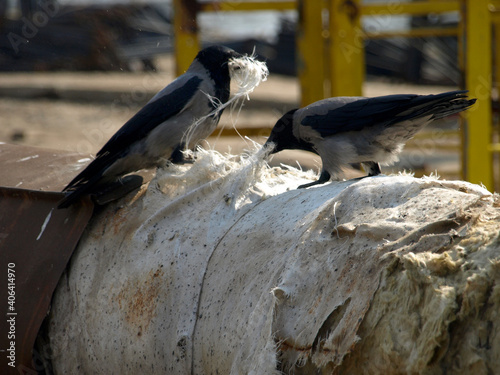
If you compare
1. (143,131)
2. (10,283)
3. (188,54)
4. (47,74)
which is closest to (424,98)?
(143,131)

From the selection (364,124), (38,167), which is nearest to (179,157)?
(38,167)

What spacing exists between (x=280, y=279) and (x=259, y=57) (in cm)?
183

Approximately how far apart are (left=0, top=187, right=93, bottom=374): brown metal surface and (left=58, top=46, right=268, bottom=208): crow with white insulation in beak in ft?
0.46

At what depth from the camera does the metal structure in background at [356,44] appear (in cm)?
480

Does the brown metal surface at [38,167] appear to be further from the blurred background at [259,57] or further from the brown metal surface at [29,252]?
the blurred background at [259,57]

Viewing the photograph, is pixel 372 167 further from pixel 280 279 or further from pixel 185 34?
pixel 185 34

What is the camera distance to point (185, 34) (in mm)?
5141

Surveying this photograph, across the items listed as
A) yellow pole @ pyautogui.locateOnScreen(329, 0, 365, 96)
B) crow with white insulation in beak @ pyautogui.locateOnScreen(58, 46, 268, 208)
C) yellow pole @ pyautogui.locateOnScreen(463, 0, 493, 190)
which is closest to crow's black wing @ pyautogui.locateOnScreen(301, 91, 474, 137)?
crow with white insulation in beak @ pyautogui.locateOnScreen(58, 46, 268, 208)

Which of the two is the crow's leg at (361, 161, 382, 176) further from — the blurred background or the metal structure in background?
the metal structure in background

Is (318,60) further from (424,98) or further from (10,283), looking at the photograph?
(10,283)

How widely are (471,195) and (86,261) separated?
4.82ft

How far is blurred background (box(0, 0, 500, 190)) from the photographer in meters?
5.00

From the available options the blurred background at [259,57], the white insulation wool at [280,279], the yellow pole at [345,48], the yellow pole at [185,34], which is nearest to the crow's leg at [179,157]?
the white insulation wool at [280,279]

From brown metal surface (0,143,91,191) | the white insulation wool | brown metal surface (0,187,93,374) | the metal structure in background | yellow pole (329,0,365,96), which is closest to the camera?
the white insulation wool
